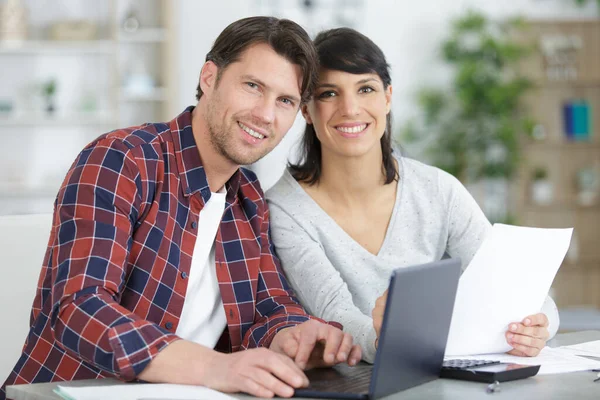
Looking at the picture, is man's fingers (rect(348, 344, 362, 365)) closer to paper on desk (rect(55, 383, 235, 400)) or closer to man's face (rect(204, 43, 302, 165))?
paper on desk (rect(55, 383, 235, 400))

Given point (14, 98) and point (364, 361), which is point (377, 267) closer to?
point (364, 361)

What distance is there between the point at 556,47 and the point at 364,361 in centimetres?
496

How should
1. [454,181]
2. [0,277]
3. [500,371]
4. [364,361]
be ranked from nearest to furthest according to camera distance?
[500,371], [364,361], [0,277], [454,181]

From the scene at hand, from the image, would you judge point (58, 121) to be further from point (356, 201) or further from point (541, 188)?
point (356, 201)

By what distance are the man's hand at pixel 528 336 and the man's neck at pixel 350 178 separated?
638mm

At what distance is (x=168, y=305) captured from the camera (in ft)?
5.83

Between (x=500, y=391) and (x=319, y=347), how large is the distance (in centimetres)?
35

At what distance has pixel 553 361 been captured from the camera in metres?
1.60

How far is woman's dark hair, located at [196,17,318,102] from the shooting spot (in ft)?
6.15

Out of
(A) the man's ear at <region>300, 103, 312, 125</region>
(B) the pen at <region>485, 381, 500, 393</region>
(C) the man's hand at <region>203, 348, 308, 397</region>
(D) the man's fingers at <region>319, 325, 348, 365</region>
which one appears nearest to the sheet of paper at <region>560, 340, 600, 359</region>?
(B) the pen at <region>485, 381, 500, 393</region>

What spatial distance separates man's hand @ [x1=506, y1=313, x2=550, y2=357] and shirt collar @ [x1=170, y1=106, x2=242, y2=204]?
27.0 inches

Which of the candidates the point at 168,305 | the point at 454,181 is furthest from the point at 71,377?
the point at 454,181

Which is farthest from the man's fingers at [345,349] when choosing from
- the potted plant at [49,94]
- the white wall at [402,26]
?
the potted plant at [49,94]

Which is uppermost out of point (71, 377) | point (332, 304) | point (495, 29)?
point (495, 29)
